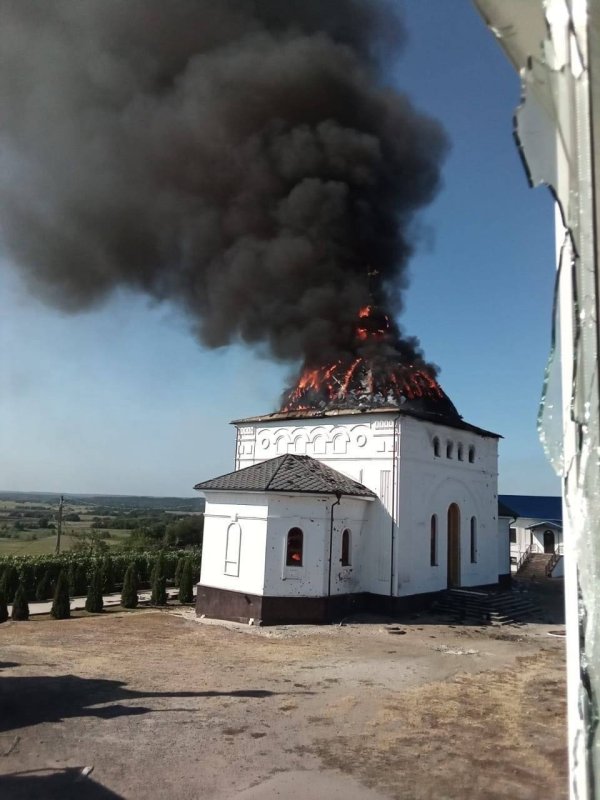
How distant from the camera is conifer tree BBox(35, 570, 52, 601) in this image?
22144mm

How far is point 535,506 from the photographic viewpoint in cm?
4259

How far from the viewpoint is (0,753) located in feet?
24.7

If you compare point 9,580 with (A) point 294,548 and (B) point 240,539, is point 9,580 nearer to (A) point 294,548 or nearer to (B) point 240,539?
(B) point 240,539

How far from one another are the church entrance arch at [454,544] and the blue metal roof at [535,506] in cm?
1663

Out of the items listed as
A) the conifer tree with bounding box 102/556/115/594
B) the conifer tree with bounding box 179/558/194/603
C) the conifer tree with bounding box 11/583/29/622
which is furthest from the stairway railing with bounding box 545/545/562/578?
the conifer tree with bounding box 11/583/29/622

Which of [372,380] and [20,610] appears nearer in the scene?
[20,610]

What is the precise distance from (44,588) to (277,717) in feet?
53.1

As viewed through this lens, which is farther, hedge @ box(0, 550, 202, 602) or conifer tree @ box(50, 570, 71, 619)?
hedge @ box(0, 550, 202, 602)

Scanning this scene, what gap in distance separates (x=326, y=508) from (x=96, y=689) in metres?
9.29

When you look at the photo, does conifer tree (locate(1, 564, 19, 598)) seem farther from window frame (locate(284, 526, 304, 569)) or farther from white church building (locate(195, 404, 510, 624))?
window frame (locate(284, 526, 304, 569))

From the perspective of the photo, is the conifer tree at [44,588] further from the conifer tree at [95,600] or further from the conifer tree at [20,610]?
the conifer tree at [20,610]

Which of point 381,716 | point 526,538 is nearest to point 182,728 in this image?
point 381,716

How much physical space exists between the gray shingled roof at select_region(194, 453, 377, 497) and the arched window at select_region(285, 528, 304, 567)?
1.28 metres

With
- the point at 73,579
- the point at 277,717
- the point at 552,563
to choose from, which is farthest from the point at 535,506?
the point at 277,717
